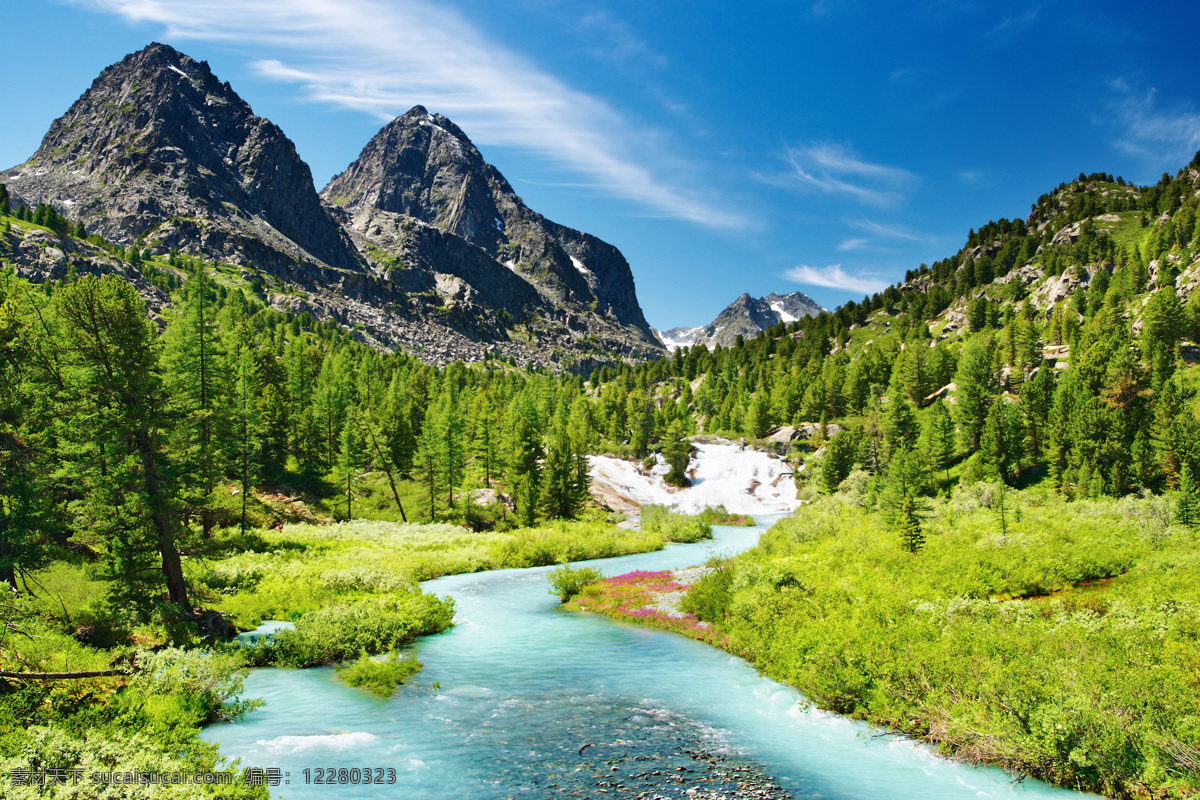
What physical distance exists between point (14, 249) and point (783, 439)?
182 m

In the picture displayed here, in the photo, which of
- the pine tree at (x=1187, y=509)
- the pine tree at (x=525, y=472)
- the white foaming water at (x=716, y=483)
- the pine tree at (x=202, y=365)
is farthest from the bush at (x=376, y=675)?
the white foaming water at (x=716, y=483)

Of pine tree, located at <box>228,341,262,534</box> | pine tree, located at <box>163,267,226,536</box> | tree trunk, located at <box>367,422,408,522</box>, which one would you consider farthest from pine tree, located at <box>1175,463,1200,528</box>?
pine tree, located at <box>228,341,262,534</box>

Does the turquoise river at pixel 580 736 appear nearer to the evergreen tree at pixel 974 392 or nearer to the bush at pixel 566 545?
the bush at pixel 566 545

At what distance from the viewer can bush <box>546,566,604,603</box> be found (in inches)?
1276

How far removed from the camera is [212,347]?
4456cm

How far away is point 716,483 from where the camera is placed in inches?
3861

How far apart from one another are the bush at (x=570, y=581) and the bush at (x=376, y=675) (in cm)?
1381

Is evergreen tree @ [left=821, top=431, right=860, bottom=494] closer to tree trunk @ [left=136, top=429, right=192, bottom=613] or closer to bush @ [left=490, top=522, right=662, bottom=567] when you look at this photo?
bush @ [left=490, top=522, right=662, bottom=567]

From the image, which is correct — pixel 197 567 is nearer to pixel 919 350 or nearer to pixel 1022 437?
pixel 1022 437

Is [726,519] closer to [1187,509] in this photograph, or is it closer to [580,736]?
[1187,509]

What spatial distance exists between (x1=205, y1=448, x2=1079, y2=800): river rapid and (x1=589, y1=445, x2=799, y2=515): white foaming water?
213 ft

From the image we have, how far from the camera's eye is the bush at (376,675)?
17484 mm

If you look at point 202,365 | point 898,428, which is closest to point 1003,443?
point 898,428

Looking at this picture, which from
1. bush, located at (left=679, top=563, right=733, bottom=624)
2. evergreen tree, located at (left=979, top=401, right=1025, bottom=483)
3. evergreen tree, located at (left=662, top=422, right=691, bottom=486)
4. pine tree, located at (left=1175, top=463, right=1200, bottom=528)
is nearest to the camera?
bush, located at (left=679, top=563, right=733, bottom=624)
